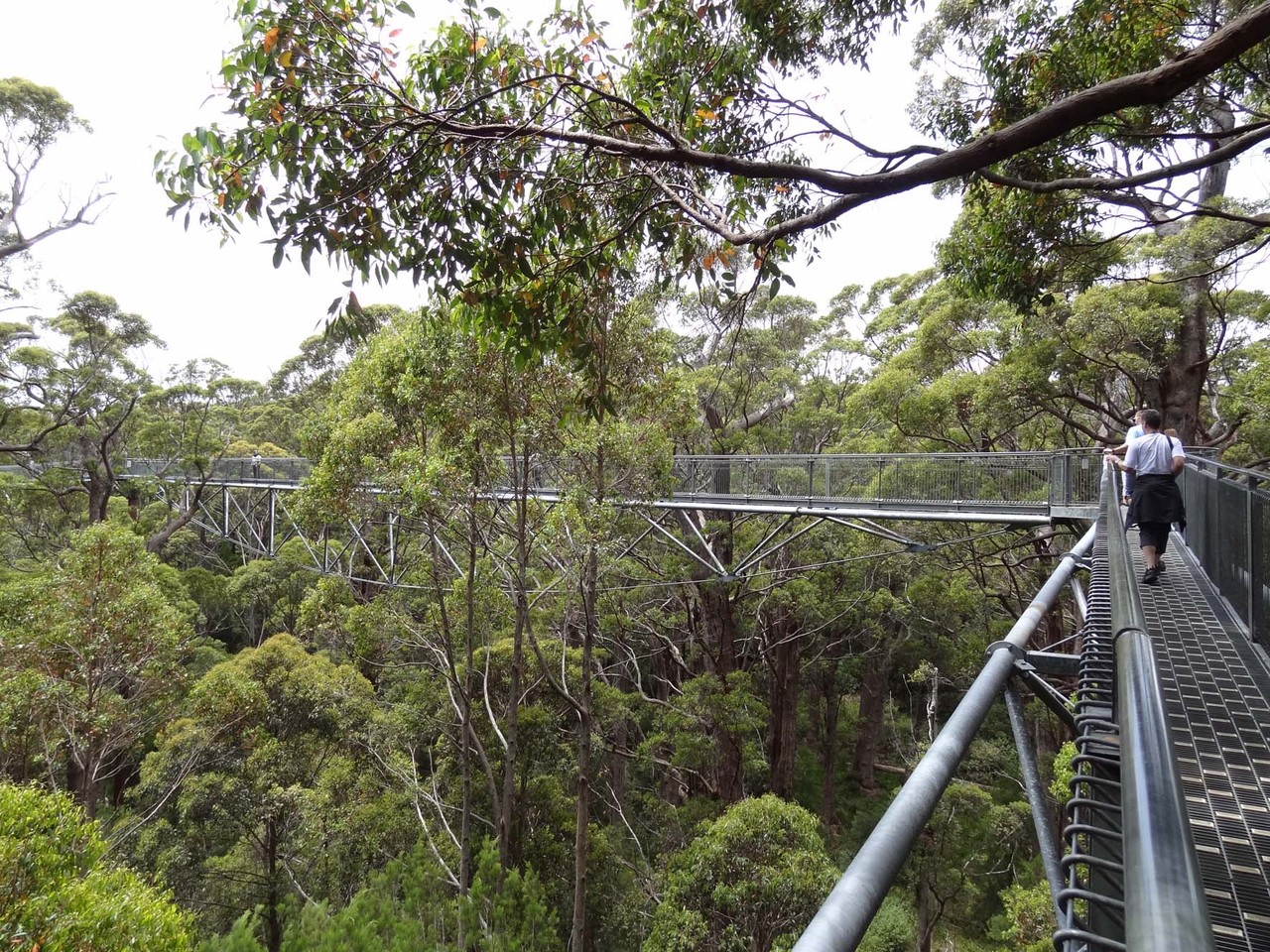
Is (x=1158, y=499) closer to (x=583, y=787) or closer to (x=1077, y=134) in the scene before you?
(x=1077, y=134)

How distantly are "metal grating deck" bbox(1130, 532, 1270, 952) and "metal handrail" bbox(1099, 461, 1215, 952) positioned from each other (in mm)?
420

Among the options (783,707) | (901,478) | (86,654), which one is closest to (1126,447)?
(901,478)

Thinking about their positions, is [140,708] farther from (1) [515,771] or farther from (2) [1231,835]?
(2) [1231,835]

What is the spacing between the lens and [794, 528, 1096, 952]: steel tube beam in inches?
20.6

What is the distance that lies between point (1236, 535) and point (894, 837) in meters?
3.83

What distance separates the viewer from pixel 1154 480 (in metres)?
3.85

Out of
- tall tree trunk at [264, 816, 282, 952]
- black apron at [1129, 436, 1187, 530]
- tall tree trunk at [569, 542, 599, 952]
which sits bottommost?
tall tree trunk at [264, 816, 282, 952]

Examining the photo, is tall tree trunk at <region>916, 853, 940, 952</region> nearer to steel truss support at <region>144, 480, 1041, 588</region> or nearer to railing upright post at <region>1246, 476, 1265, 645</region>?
steel truss support at <region>144, 480, 1041, 588</region>

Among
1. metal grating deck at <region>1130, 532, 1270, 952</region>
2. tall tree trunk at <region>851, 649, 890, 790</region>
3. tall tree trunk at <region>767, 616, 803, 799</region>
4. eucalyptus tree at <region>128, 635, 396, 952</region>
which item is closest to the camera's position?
metal grating deck at <region>1130, 532, 1270, 952</region>

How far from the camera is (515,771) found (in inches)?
348

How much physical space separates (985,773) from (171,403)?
18.6 meters

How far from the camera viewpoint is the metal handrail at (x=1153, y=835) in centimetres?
38

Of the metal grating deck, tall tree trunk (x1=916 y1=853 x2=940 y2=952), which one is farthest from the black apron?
tall tree trunk (x1=916 y1=853 x2=940 y2=952)

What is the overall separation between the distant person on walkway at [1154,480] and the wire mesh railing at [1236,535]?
0.66 ft
